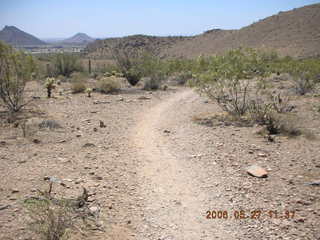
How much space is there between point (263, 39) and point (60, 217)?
5794 centimetres

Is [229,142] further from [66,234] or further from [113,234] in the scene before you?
[66,234]

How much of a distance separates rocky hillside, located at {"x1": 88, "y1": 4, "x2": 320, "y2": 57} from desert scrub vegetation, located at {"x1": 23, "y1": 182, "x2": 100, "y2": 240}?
4030 cm

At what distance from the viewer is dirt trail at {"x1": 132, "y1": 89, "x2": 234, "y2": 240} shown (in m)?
4.46

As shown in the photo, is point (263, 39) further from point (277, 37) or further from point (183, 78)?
point (183, 78)

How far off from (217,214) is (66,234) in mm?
2379

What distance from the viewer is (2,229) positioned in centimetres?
430

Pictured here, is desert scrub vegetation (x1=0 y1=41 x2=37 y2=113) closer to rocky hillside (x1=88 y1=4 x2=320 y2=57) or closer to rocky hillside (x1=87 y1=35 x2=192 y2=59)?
rocky hillside (x1=88 y1=4 x2=320 y2=57)

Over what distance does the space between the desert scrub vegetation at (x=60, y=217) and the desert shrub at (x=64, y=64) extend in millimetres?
24608

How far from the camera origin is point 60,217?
4.06 m

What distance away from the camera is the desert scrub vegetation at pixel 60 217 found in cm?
394

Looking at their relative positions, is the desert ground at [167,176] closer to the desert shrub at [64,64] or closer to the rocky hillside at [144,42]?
the desert shrub at [64,64]

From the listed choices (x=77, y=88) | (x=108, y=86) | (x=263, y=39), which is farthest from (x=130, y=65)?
(x=263, y=39)
